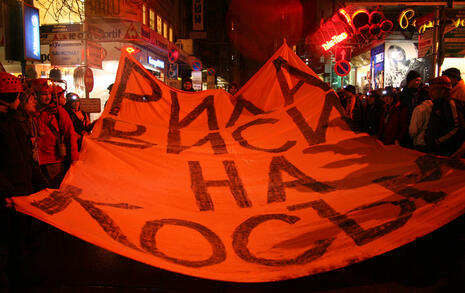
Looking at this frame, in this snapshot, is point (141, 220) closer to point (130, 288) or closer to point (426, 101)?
point (130, 288)

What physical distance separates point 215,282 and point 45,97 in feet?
12.1

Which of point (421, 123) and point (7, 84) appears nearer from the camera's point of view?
point (7, 84)

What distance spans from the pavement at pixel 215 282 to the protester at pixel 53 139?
4.74ft

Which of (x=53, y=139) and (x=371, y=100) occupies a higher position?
(x=371, y=100)

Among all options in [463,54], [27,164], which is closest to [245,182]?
[27,164]

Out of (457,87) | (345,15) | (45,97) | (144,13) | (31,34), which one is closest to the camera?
(45,97)

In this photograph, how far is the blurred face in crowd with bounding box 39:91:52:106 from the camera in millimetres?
A: 5422

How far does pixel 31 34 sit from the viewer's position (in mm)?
10383

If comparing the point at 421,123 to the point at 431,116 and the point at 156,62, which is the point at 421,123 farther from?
Result: the point at 156,62

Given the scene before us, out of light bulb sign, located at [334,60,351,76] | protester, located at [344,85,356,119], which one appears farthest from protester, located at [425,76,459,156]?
light bulb sign, located at [334,60,351,76]

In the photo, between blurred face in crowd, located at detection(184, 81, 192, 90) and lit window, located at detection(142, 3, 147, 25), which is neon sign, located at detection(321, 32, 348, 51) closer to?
lit window, located at detection(142, 3, 147, 25)

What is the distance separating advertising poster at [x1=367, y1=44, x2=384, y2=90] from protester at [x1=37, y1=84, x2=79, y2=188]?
1349 centimetres

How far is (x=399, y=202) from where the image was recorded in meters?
3.75

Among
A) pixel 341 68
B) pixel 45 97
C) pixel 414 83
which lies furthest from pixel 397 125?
pixel 341 68
